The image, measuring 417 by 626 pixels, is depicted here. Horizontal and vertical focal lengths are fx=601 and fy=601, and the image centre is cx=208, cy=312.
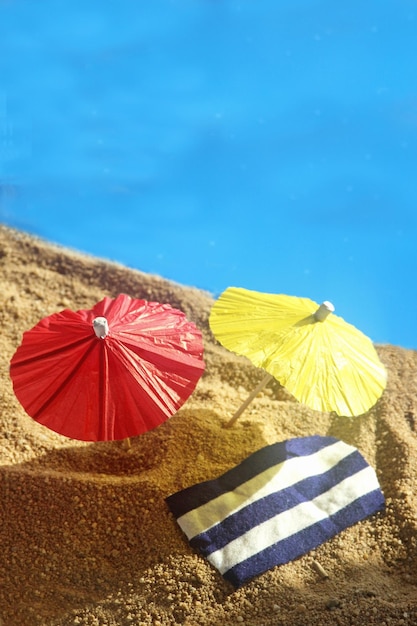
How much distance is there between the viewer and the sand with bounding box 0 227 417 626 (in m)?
1.88

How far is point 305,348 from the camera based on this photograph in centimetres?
203

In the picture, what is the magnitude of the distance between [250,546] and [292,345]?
2.26ft

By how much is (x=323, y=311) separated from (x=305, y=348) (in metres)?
0.16

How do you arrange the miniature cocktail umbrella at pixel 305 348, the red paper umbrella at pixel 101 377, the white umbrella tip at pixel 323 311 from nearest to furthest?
the red paper umbrella at pixel 101 377 → the miniature cocktail umbrella at pixel 305 348 → the white umbrella tip at pixel 323 311

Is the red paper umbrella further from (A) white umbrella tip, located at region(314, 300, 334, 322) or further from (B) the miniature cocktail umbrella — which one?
(A) white umbrella tip, located at region(314, 300, 334, 322)

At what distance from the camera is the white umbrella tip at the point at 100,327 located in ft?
6.08

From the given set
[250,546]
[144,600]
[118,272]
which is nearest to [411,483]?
[250,546]

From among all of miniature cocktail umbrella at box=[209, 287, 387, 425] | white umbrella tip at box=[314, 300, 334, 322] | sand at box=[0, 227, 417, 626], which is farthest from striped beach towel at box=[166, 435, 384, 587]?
white umbrella tip at box=[314, 300, 334, 322]

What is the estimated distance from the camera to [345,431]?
8.31ft

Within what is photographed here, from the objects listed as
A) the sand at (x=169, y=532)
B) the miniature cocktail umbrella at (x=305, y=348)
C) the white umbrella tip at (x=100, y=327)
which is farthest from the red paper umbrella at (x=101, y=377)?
the sand at (x=169, y=532)

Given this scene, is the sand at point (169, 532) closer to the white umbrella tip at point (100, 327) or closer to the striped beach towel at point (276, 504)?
the striped beach towel at point (276, 504)

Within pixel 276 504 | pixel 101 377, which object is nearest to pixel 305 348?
pixel 276 504

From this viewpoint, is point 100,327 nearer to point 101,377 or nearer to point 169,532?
point 101,377

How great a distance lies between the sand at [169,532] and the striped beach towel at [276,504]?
44 millimetres
